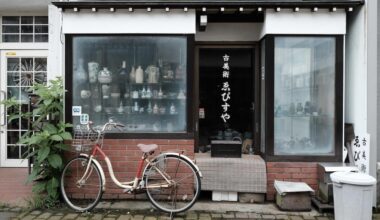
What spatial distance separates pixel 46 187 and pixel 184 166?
2.22 m

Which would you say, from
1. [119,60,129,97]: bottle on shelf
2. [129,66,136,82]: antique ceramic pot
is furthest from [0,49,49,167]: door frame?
[129,66,136,82]: antique ceramic pot

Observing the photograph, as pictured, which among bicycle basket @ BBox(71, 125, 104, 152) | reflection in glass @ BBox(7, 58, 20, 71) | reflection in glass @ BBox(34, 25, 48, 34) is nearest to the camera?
bicycle basket @ BBox(71, 125, 104, 152)

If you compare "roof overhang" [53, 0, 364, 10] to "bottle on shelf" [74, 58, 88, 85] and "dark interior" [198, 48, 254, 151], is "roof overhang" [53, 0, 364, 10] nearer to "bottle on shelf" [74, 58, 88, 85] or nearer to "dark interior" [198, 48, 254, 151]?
"bottle on shelf" [74, 58, 88, 85]

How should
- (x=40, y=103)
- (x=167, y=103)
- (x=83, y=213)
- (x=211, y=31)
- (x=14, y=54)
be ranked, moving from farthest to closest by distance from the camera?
1. (x=14, y=54)
2. (x=211, y=31)
3. (x=167, y=103)
4. (x=40, y=103)
5. (x=83, y=213)

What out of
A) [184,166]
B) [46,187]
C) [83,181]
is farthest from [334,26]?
[46,187]

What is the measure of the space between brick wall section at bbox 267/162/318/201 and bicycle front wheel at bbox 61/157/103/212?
2790mm

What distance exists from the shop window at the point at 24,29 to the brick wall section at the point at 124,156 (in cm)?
338

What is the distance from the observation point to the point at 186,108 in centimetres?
693

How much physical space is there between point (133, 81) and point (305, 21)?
305 centimetres

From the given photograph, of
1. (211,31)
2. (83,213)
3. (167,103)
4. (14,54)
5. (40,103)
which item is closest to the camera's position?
(83,213)

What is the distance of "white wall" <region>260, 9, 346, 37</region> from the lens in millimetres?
6812

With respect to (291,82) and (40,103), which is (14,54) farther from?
(291,82)

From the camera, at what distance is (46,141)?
642 cm

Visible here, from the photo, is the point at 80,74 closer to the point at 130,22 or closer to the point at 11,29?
the point at 130,22
